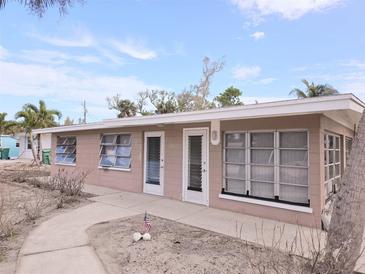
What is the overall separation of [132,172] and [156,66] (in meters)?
10.2

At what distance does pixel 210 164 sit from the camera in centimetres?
729

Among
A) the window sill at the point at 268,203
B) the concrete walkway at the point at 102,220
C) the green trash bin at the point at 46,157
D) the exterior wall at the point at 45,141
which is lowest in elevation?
the concrete walkway at the point at 102,220

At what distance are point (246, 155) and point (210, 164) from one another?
109cm

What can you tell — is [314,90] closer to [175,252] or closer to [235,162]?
[235,162]

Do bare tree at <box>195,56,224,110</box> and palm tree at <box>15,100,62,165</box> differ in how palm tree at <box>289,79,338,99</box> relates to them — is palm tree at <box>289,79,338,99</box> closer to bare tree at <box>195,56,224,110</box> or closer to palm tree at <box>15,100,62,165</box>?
bare tree at <box>195,56,224,110</box>

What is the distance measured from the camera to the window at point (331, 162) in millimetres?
6520

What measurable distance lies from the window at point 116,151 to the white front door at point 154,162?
0.89 meters

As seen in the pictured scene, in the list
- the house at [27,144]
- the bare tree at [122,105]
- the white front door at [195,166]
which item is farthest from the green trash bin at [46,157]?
the white front door at [195,166]

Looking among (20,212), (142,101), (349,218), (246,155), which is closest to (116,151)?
(20,212)

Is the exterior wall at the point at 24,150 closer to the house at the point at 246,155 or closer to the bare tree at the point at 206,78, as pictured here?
the bare tree at the point at 206,78

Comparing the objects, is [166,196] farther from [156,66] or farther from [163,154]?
[156,66]

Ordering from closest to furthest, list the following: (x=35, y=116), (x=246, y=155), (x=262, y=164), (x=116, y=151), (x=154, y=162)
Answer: (x=262, y=164) < (x=246, y=155) < (x=154, y=162) < (x=116, y=151) < (x=35, y=116)

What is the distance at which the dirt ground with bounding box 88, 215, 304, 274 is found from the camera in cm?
367

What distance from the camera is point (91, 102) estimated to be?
35.1 meters
